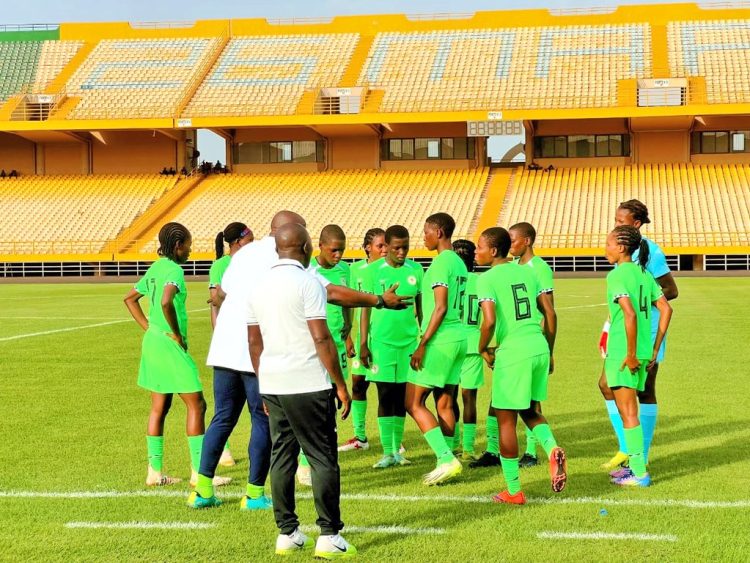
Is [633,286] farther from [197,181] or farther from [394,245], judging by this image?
[197,181]

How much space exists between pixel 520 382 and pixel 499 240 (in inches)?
37.7

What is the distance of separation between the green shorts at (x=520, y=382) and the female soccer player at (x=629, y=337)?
747mm

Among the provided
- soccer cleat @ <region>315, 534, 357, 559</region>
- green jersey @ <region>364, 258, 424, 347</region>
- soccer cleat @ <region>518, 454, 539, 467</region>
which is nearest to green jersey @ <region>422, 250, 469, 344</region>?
green jersey @ <region>364, 258, 424, 347</region>

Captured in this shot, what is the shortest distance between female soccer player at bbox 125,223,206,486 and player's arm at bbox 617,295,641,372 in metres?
2.99

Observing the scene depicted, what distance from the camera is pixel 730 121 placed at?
4862cm

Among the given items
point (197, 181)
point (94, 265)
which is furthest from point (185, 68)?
point (94, 265)

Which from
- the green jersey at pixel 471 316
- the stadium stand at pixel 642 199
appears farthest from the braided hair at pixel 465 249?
the stadium stand at pixel 642 199

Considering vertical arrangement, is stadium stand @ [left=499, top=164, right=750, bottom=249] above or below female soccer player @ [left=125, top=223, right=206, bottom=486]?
above

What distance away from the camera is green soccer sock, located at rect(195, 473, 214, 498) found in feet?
21.9

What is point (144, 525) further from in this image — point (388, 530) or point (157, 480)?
point (388, 530)

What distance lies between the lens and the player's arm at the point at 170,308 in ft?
23.6

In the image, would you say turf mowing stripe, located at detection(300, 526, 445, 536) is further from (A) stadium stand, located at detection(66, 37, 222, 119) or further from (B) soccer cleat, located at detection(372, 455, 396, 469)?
(A) stadium stand, located at detection(66, 37, 222, 119)

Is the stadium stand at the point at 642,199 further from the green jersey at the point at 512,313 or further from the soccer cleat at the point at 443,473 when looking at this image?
the green jersey at the point at 512,313

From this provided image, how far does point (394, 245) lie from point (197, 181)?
45.3 meters
